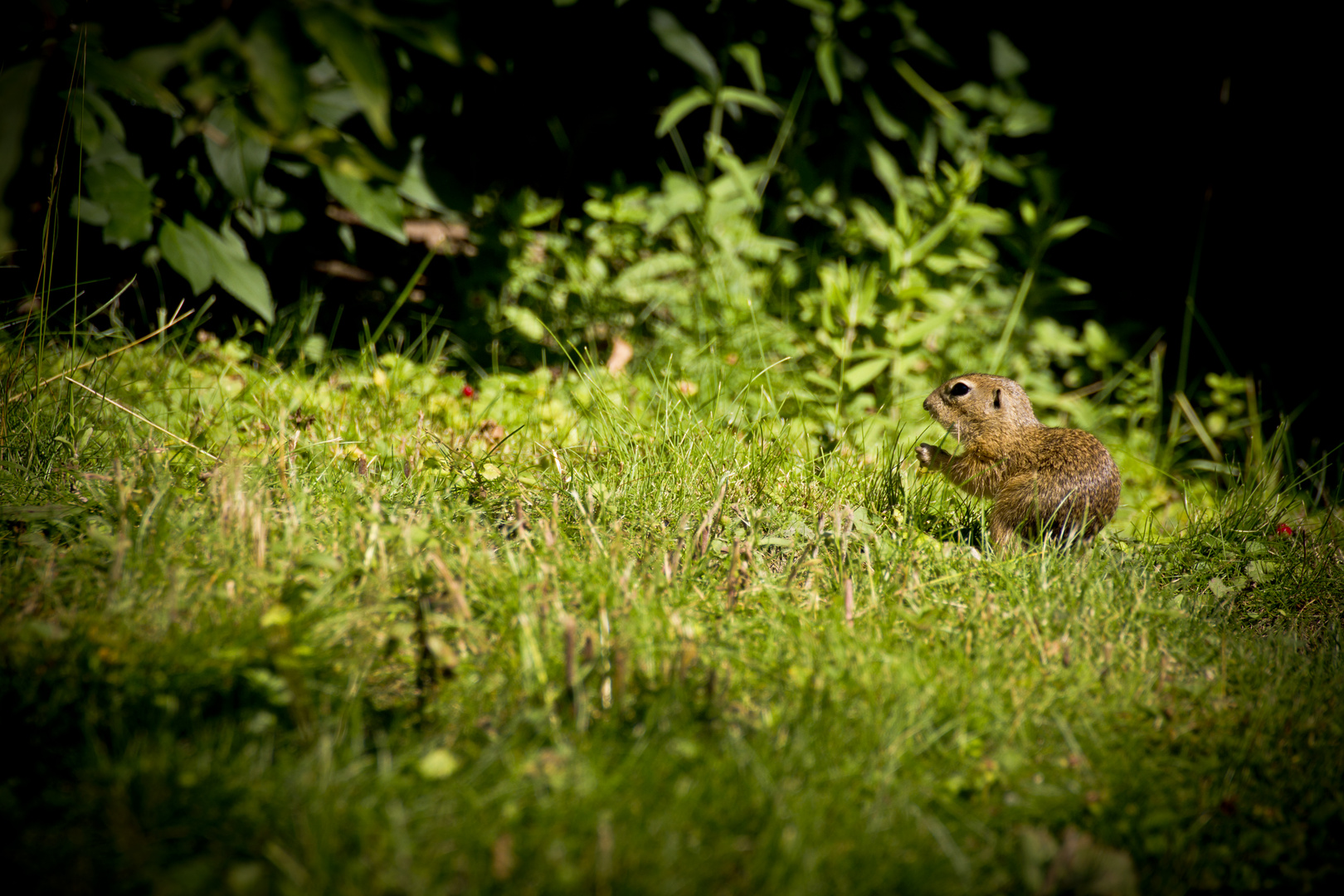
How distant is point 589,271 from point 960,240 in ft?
5.76

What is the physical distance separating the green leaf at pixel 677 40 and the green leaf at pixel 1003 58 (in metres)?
1.60

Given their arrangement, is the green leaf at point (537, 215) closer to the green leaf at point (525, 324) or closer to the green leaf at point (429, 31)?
the green leaf at point (525, 324)

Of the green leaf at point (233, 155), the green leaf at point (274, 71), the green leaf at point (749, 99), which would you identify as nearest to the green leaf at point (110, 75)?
the green leaf at point (233, 155)

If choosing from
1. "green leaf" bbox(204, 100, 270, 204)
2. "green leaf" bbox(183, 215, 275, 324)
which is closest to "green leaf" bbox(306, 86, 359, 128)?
"green leaf" bbox(204, 100, 270, 204)

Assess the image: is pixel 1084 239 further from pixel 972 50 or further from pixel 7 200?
pixel 7 200

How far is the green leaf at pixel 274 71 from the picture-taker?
130cm

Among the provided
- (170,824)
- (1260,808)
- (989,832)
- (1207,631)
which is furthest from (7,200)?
(1207,631)

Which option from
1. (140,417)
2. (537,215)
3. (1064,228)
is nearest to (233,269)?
(140,417)

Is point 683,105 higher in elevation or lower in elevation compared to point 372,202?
higher

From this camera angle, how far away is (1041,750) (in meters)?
1.78

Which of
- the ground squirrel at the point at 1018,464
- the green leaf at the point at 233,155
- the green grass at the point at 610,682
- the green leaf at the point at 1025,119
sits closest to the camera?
the green grass at the point at 610,682

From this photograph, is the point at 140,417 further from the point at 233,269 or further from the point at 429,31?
the point at 429,31

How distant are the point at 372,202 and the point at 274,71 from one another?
191 centimetres

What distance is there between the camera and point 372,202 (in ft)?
10.3
